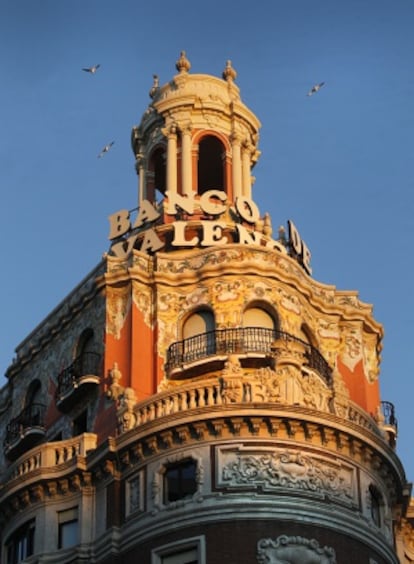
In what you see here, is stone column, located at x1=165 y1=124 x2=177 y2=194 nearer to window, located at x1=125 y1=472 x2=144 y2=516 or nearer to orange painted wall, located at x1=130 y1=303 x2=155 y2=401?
orange painted wall, located at x1=130 y1=303 x2=155 y2=401

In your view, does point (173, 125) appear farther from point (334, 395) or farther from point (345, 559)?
point (345, 559)

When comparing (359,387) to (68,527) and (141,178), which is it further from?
(141,178)

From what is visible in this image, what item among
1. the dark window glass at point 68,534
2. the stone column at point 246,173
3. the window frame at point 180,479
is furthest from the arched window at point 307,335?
the dark window glass at point 68,534

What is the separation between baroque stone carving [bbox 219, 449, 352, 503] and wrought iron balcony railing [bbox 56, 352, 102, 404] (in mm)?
8219

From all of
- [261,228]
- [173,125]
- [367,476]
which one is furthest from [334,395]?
[173,125]

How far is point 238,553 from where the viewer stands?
49.1 m

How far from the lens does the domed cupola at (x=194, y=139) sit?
220 ft

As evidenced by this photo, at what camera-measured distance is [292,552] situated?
49.5m

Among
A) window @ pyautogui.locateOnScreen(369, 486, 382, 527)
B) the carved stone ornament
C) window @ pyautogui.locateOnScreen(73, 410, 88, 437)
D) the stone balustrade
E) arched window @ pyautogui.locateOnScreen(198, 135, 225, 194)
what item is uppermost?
arched window @ pyautogui.locateOnScreen(198, 135, 225, 194)

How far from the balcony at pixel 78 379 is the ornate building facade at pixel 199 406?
86 millimetres

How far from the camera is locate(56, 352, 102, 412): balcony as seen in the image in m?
57.3

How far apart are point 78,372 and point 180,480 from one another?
8318mm

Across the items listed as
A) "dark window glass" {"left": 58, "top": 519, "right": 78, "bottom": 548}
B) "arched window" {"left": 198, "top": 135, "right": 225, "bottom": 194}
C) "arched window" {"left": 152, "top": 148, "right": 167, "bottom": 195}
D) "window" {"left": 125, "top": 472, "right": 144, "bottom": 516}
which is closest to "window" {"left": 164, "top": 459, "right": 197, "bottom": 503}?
"window" {"left": 125, "top": 472, "right": 144, "bottom": 516}

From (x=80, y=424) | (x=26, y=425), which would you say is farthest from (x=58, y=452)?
(x=26, y=425)
